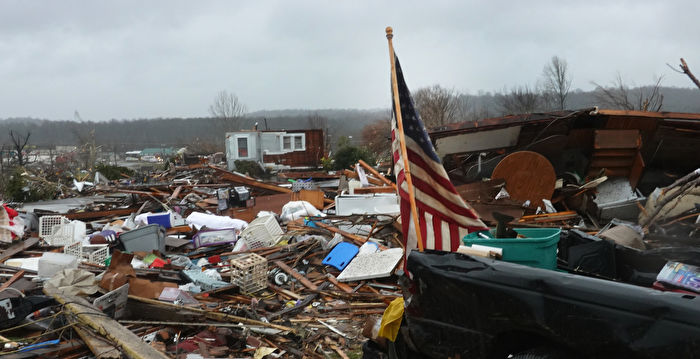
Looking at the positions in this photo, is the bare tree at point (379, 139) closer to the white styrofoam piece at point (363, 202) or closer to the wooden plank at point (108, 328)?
the white styrofoam piece at point (363, 202)

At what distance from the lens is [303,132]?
3222 cm

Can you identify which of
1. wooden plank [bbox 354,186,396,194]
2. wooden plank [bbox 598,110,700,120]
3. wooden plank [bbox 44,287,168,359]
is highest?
wooden plank [bbox 598,110,700,120]

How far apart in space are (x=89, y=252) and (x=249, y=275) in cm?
352

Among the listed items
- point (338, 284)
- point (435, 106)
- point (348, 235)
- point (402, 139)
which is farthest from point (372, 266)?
point (435, 106)

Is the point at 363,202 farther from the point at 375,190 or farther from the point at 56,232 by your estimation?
the point at 56,232

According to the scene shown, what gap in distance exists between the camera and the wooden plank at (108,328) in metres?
3.94

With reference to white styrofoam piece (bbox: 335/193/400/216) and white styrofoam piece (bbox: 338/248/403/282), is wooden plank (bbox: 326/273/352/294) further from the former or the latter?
white styrofoam piece (bbox: 335/193/400/216)

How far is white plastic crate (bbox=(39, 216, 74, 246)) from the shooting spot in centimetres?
903

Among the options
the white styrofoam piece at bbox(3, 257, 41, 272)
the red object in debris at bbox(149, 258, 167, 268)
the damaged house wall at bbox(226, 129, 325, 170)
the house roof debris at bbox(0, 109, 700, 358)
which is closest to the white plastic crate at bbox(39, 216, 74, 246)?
the house roof debris at bbox(0, 109, 700, 358)

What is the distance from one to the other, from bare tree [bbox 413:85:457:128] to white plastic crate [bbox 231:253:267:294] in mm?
27921

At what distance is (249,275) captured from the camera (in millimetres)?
6379

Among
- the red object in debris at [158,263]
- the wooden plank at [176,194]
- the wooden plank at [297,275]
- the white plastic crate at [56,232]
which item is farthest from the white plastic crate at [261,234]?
the wooden plank at [176,194]

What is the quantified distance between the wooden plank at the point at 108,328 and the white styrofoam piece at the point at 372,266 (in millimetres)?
3184

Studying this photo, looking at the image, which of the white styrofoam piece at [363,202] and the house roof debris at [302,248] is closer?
the house roof debris at [302,248]
